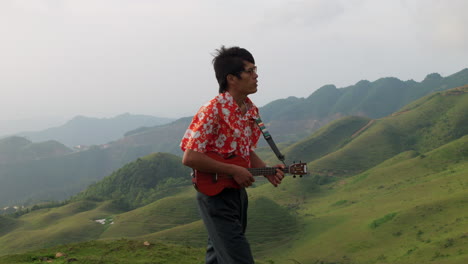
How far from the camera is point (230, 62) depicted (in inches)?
154

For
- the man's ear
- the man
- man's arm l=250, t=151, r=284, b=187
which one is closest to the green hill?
man's arm l=250, t=151, r=284, b=187

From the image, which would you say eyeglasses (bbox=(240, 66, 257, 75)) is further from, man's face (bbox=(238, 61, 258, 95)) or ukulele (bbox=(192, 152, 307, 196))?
ukulele (bbox=(192, 152, 307, 196))

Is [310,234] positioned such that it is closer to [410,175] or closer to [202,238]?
[202,238]

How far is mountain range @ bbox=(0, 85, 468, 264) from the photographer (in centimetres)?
2303

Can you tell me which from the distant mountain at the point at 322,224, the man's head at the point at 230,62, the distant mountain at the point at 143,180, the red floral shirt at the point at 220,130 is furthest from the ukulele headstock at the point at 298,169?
the distant mountain at the point at 143,180

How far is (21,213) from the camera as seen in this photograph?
84938mm

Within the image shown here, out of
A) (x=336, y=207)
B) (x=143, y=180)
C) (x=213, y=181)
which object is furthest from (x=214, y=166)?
(x=143, y=180)

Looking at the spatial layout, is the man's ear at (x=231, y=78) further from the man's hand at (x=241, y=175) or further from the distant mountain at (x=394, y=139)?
the distant mountain at (x=394, y=139)

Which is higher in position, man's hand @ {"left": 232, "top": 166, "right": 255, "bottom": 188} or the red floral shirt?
the red floral shirt

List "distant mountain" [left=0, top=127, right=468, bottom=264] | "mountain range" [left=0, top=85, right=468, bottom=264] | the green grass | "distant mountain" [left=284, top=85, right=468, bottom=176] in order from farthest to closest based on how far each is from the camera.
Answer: "distant mountain" [left=284, top=85, right=468, bottom=176] < "mountain range" [left=0, top=85, right=468, bottom=264] < "distant mountain" [left=0, top=127, right=468, bottom=264] < the green grass

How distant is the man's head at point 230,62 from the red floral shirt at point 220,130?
9.6 inches

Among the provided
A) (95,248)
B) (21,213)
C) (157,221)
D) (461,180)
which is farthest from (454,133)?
(21,213)

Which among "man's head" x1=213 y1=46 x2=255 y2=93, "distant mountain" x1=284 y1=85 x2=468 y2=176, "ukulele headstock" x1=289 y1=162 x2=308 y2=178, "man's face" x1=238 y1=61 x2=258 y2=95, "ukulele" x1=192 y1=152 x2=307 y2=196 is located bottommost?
"distant mountain" x1=284 y1=85 x2=468 y2=176

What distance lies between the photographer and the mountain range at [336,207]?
23031 millimetres
